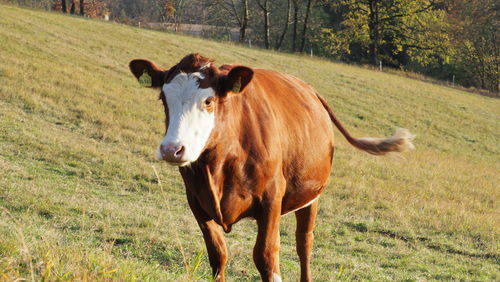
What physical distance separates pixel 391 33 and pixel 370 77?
12.8m

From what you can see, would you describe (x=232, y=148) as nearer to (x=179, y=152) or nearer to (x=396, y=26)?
(x=179, y=152)

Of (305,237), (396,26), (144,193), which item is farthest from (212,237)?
(396,26)

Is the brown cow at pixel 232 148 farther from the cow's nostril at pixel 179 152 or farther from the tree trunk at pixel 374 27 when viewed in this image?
the tree trunk at pixel 374 27

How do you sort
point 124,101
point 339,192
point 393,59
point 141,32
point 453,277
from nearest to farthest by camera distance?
point 453,277, point 339,192, point 124,101, point 141,32, point 393,59

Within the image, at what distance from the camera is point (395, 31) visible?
4941cm

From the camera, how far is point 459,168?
64.4 ft

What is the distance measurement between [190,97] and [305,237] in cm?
Result: 269

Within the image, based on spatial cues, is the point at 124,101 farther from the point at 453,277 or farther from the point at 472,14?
the point at 472,14

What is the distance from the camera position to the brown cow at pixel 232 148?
3709mm

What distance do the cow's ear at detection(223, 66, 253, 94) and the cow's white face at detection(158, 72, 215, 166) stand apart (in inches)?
6.5

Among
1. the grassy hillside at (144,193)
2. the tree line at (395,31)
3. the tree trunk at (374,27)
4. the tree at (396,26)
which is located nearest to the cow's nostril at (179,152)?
the grassy hillside at (144,193)

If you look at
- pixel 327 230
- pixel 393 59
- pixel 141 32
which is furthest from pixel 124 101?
pixel 393 59

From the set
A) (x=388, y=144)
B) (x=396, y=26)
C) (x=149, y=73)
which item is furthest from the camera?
(x=396, y=26)

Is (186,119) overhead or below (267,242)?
overhead
